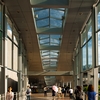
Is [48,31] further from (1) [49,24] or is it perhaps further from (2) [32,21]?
(2) [32,21]

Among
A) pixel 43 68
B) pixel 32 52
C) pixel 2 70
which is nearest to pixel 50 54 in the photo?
pixel 32 52

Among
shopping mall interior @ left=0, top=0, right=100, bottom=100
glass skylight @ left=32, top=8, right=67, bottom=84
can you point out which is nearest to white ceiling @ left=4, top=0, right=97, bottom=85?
shopping mall interior @ left=0, top=0, right=100, bottom=100

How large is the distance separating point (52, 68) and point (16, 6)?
96.5 ft

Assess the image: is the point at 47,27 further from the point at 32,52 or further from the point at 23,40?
the point at 32,52

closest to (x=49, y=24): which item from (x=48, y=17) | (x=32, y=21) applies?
(x=48, y=17)

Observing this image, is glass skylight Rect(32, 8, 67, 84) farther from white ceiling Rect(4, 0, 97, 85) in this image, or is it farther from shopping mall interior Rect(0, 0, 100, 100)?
white ceiling Rect(4, 0, 97, 85)

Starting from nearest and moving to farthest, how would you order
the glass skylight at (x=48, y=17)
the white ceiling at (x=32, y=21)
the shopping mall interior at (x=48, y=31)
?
1. the shopping mall interior at (x=48, y=31)
2. the white ceiling at (x=32, y=21)
3. the glass skylight at (x=48, y=17)

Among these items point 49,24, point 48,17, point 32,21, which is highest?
point 48,17

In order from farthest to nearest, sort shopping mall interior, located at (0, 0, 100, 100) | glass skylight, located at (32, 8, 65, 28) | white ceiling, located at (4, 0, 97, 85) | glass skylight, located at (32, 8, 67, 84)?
glass skylight, located at (32, 8, 67, 84), glass skylight, located at (32, 8, 65, 28), white ceiling, located at (4, 0, 97, 85), shopping mall interior, located at (0, 0, 100, 100)

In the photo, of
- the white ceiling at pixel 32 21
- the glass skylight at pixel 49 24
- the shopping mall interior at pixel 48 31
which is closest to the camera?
the shopping mall interior at pixel 48 31

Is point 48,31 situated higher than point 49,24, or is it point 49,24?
point 49,24

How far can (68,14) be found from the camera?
15617mm

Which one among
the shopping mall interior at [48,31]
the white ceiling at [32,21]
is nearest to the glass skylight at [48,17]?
the shopping mall interior at [48,31]

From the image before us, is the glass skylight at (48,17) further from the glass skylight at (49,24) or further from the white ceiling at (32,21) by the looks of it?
the white ceiling at (32,21)
